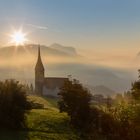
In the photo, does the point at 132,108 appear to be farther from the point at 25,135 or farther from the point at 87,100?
the point at 25,135

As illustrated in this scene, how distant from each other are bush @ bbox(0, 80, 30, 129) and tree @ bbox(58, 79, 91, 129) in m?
7.80

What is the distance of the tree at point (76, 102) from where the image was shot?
163ft

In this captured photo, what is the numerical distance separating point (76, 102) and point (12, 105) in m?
10.6

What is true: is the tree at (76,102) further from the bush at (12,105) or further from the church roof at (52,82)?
the church roof at (52,82)

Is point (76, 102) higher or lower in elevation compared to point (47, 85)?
lower

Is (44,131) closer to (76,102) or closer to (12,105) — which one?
(12,105)

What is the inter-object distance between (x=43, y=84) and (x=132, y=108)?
92.7 metres

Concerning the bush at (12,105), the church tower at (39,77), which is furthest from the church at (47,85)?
the bush at (12,105)

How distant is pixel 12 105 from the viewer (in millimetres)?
41719

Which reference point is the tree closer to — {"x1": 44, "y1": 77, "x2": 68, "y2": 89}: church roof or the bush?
the bush

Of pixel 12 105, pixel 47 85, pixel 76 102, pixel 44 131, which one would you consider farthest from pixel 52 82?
pixel 12 105

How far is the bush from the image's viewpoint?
41.2 metres

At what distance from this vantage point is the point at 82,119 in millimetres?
50375

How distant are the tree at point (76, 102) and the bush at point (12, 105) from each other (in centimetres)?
780
